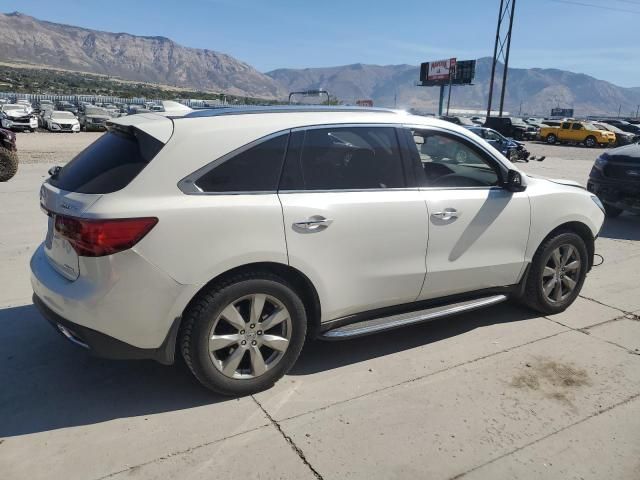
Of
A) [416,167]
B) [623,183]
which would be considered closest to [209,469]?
[416,167]

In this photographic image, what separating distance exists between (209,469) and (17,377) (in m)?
1.61

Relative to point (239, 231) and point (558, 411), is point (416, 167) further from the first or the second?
point (558, 411)

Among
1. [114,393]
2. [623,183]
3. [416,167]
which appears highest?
[416,167]

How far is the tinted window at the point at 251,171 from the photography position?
3.04 m

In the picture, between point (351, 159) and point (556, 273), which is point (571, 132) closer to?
point (556, 273)

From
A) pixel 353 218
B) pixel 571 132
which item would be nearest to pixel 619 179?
pixel 353 218

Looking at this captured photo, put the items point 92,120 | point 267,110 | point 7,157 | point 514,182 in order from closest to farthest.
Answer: point 267,110, point 514,182, point 7,157, point 92,120

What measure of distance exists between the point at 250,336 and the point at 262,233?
2.02 ft

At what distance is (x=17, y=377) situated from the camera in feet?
11.2

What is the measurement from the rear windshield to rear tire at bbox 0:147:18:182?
885cm

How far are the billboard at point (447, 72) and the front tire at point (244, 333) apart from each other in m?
75.6

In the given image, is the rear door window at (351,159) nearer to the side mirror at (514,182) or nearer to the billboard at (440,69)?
the side mirror at (514,182)

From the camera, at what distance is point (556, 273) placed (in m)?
4.61

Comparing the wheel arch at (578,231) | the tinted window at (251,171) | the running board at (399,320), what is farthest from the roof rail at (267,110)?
the wheel arch at (578,231)
